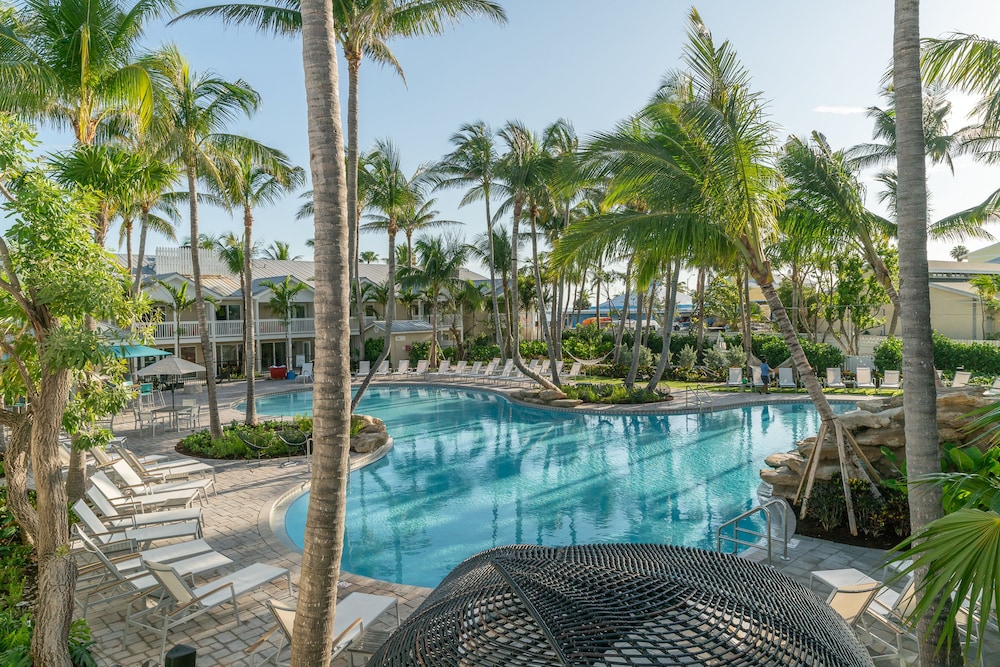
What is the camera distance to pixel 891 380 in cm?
2131

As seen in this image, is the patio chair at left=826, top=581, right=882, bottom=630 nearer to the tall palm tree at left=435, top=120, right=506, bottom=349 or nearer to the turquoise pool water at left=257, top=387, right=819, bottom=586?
the turquoise pool water at left=257, top=387, right=819, bottom=586

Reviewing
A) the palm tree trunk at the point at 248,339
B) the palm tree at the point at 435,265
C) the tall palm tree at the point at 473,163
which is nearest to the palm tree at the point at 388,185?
the tall palm tree at the point at 473,163

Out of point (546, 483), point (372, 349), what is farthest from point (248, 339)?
point (372, 349)

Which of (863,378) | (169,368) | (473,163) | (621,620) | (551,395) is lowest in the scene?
(551,395)

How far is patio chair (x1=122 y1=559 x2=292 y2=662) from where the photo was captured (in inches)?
223

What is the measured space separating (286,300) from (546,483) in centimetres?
2431

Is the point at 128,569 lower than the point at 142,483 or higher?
lower

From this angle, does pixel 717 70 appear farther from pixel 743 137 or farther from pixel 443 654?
pixel 443 654

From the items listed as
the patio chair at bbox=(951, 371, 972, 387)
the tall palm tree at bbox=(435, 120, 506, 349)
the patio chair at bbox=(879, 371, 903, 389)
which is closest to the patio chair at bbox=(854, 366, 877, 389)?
the patio chair at bbox=(879, 371, 903, 389)

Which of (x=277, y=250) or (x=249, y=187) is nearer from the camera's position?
(x=249, y=187)

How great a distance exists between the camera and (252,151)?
14688mm

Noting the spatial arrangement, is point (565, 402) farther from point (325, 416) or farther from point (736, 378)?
point (325, 416)

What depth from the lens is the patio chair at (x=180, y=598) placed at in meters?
5.68

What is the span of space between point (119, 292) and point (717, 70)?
8247 mm
